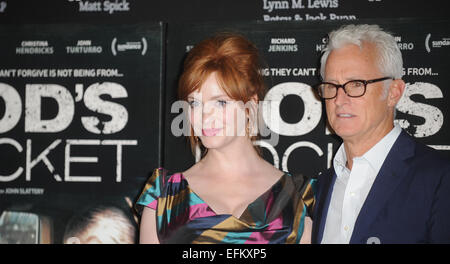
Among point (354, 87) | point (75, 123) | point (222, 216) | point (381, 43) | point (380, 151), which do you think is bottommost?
point (222, 216)

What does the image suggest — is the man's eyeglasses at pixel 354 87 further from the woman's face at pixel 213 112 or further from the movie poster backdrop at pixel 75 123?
the movie poster backdrop at pixel 75 123

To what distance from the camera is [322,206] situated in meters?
2.13

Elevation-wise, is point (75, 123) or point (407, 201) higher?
point (75, 123)

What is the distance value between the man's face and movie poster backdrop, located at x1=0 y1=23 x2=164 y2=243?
1.24 metres

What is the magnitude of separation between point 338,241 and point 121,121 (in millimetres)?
1595

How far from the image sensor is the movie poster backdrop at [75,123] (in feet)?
9.18

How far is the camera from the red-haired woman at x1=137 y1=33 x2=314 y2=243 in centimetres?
200

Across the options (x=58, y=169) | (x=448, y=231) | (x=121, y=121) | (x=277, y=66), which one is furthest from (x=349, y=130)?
(x=58, y=169)

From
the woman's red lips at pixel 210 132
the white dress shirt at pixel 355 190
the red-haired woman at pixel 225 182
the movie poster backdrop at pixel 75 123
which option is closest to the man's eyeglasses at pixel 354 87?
the white dress shirt at pixel 355 190

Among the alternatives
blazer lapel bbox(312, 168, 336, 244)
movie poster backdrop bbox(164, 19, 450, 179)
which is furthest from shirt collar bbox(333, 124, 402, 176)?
movie poster backdrop bbox(164, 19, 450, 179)

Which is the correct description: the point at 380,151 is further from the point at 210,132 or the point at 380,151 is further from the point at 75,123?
the point at 75,123

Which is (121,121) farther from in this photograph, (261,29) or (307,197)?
(307,197)

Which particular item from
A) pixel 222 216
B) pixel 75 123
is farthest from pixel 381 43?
pixel 75 123

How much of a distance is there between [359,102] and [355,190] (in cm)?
43
